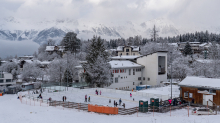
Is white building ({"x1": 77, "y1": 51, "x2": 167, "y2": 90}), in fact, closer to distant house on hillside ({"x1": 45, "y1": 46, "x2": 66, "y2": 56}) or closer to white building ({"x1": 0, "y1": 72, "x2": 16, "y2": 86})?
white building ({"x1": 0, "y1": 72, "x2": 16, "y2": 86})

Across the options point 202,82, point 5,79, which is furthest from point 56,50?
point 202,82

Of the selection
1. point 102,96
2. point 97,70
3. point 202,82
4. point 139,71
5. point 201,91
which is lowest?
point 102,96

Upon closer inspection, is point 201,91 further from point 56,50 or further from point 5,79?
point 56,50

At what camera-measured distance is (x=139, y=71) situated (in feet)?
189

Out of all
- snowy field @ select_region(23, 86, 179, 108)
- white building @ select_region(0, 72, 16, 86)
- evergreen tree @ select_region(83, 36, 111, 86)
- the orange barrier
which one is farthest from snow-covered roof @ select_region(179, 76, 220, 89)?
white building @ select_region(0, 72, 16, 86)

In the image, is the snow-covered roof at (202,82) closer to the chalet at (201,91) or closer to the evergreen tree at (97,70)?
the chalet at (201,91)

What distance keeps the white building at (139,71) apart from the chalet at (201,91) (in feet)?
74.5

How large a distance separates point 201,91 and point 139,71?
29.2m

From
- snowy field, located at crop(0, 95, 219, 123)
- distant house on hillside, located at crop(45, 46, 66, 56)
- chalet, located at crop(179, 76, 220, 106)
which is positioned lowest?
snowy field, located at crop(0, 95, 219, 123)

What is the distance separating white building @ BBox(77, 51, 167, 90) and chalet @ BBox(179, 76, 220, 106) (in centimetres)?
2272

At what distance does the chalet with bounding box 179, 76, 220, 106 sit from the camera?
91.3 feet

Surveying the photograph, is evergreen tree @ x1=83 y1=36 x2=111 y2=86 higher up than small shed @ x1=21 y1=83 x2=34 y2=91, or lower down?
higher up

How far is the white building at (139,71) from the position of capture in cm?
5233

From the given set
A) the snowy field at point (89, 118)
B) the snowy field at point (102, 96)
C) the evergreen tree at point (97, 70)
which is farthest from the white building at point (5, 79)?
the snowy field at point (89, 118)
